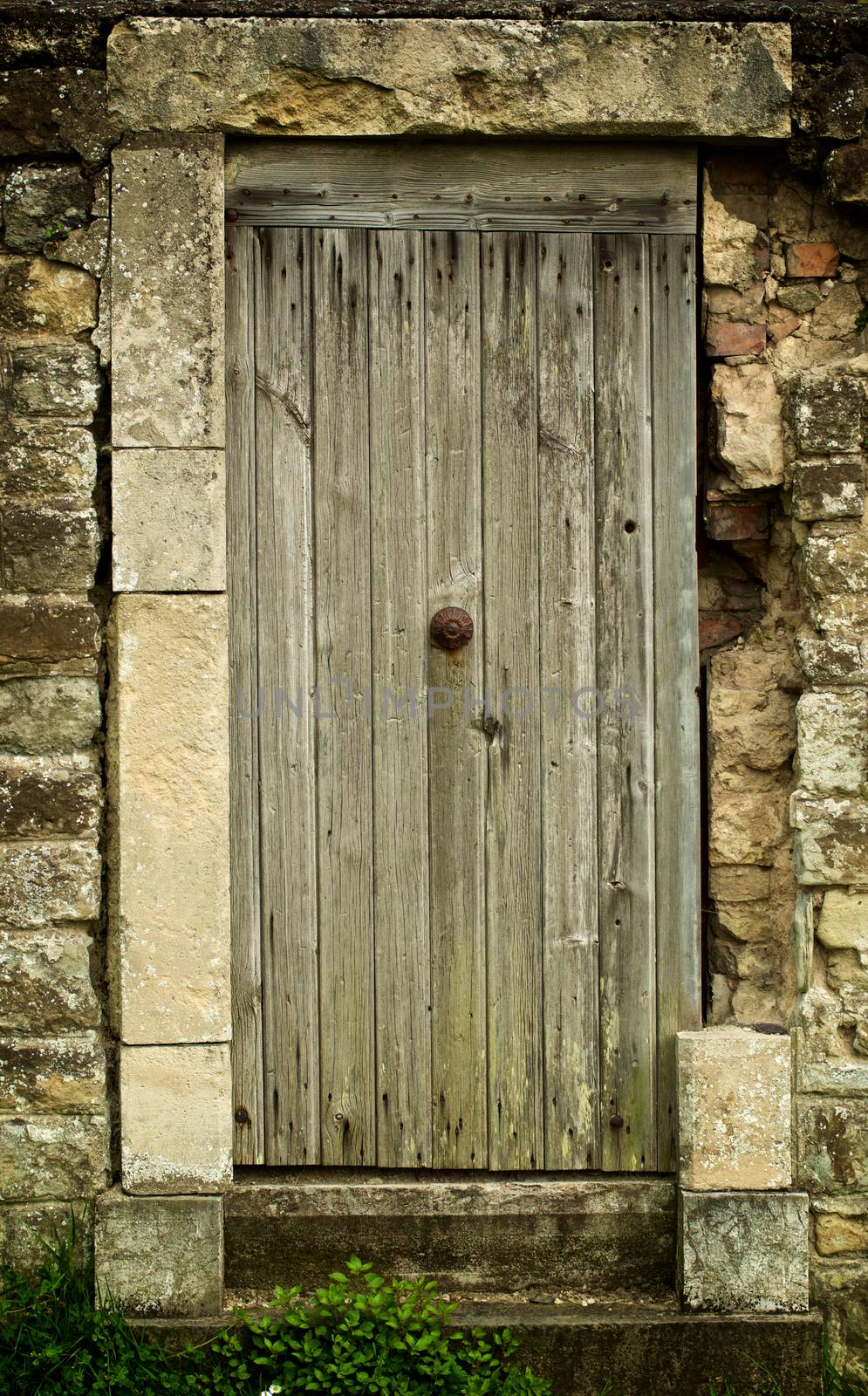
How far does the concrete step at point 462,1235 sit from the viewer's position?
9.47ft

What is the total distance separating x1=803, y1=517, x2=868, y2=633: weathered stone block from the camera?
281 cm

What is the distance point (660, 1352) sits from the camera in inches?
108

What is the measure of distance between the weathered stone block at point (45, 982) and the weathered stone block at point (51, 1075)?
0.12ft

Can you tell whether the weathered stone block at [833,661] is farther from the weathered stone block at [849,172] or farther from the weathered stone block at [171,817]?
the weathered stone block at [171,817]

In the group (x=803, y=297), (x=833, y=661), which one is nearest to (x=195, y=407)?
(x=803, y=297)

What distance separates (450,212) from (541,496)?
736 mm

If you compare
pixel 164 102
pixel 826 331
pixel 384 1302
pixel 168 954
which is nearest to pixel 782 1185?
pixel 384 1302

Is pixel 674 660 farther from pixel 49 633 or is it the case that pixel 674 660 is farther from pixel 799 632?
pixel 49 633

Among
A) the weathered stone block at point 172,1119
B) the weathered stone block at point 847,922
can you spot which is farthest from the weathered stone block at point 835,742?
the weathered stone block at point 172,1119

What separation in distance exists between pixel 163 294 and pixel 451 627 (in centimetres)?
104

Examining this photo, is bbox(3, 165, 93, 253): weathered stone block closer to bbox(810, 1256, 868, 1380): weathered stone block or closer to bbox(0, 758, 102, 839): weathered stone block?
bbox(0, 758, 102, 839): weathered stone block

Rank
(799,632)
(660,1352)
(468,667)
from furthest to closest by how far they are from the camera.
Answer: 1. (468,667)
2. (799,632)
3. (660,1352)

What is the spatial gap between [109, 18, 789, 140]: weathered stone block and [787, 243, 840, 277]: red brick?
0.27 meters

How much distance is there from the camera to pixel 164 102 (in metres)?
2.77
